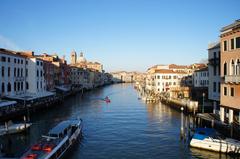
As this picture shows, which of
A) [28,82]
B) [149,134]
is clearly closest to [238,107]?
[149,134]

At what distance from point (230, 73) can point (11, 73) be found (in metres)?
36.7

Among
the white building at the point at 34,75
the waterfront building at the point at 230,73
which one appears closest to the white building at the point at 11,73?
the white building at the point at 34,75

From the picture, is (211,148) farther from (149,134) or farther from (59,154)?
(59,154)

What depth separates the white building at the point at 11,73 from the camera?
45.6 meters

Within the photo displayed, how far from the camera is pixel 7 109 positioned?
132 ft

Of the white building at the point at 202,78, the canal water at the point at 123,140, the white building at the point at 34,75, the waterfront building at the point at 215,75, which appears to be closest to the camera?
the canal water at the point at 123,140

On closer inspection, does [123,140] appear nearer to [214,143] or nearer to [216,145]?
[214,143]

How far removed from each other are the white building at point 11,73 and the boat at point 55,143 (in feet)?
70.2

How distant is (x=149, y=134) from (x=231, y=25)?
50.5 feet

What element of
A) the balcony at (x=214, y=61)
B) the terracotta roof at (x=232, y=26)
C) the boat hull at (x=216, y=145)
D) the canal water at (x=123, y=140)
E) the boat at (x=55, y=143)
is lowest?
the canal water at (x=123, y=140)

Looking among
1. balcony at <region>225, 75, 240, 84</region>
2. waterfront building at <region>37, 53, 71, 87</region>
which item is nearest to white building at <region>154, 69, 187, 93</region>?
waterfront building at <region>37, 53, 71, 87</region>

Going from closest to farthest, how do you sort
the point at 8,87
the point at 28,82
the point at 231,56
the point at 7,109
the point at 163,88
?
the point at 231,56, the point at 7,109, the point at 8,87, the point at 28,82, the point at 163,88

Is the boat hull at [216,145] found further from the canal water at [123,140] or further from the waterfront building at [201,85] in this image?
the waterfront building at [201,85]

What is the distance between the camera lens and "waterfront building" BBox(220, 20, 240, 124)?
91.8ft
